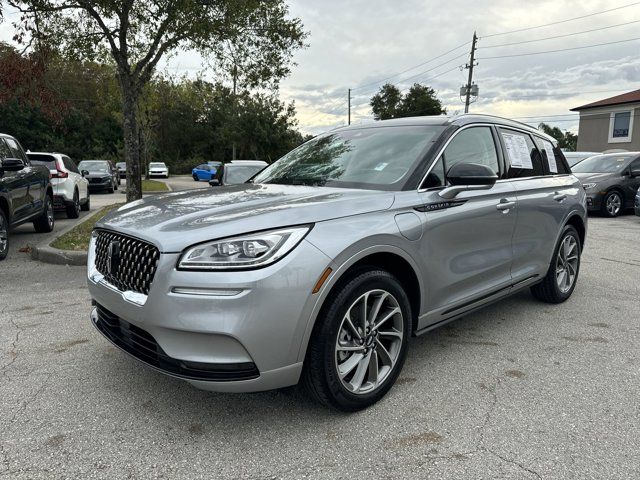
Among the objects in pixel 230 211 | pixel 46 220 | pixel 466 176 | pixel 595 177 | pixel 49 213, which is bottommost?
pixel 46 220

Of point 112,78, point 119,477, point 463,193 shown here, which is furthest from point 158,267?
point 112,78

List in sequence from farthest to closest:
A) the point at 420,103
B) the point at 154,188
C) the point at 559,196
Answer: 1. the point at 420,103
2. the point at 154,188
3. the point at 559,196

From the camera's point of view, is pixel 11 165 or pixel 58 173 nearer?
pixel 11 165

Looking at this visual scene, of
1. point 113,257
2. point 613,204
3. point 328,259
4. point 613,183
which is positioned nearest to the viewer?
point 328,259

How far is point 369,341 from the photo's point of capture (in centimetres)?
277

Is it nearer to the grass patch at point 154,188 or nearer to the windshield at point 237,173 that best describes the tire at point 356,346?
the windshield at point 237,173

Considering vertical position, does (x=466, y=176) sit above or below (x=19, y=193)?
above

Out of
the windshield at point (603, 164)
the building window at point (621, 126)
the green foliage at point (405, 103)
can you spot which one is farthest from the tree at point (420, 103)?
the windshield at point (603, 164)

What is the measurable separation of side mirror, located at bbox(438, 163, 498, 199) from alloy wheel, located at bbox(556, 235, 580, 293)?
1987 mm

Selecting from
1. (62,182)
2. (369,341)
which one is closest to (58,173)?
(62,182)

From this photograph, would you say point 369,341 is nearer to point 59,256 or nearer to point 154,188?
point 59,256

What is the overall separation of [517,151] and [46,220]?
845 centimetres

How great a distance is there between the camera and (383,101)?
60.5m

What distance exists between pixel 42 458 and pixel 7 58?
909 cm
